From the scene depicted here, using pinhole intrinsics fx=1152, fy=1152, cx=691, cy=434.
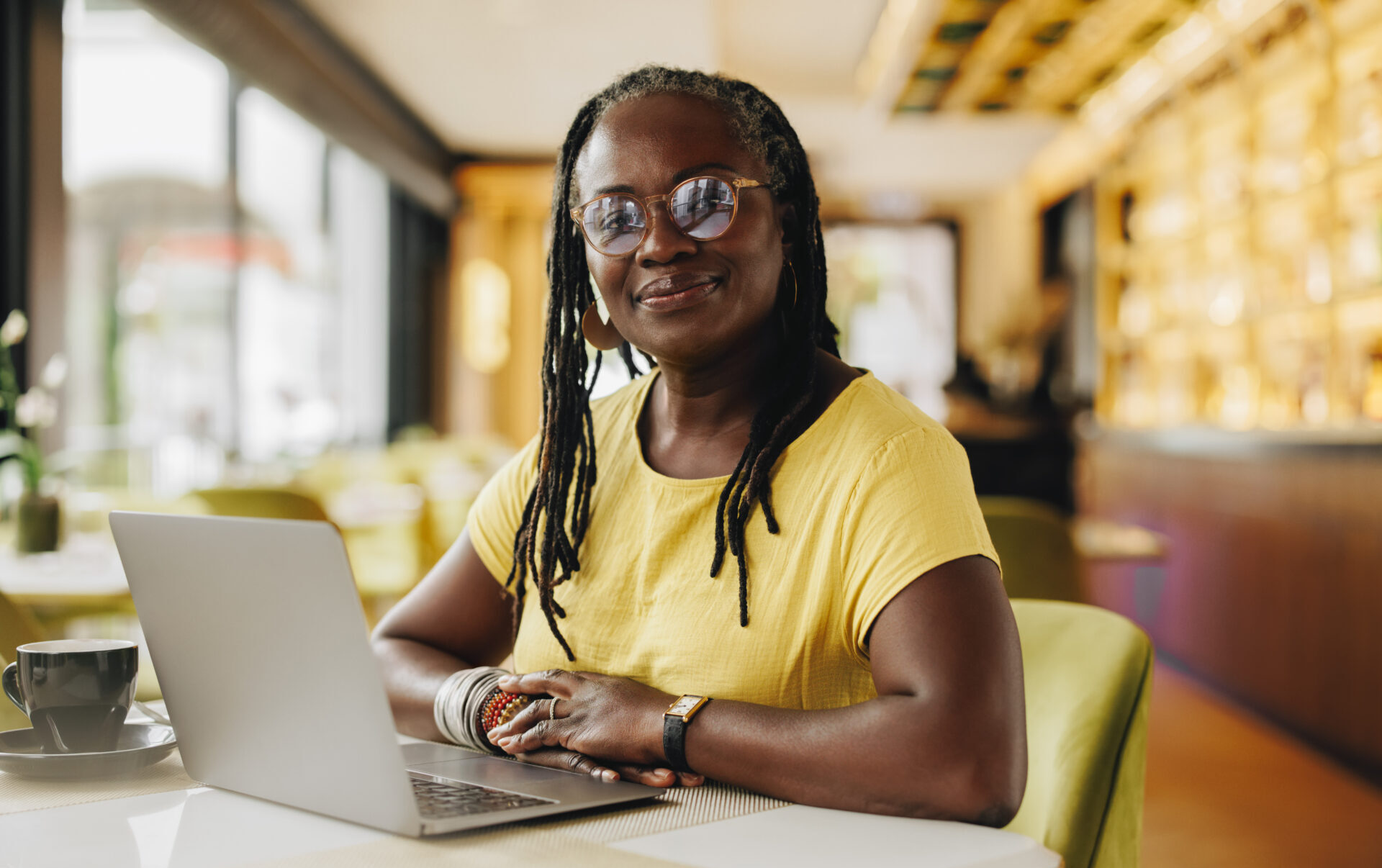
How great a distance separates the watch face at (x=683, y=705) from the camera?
0.97 metres

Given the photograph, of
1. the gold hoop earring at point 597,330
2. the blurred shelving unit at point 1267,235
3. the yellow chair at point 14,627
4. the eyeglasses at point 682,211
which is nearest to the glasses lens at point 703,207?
the eyeglasses at point 682,211

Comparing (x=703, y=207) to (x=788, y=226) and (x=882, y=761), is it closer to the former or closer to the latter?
(x=788, y=226)

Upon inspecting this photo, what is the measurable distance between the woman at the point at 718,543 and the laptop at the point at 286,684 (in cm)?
13

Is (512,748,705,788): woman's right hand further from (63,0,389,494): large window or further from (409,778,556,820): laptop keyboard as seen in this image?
(63,0,389,494): large window

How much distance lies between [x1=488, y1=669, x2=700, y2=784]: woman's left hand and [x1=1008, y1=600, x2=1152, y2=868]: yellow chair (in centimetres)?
39

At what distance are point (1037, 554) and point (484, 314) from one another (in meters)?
7.59

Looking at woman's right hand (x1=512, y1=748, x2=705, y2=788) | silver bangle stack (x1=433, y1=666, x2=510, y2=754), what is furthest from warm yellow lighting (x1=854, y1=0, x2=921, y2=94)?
woman's right hand (x1=512, y1=748, x2=705, y2=788)

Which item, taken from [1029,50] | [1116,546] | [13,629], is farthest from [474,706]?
[1029,50]

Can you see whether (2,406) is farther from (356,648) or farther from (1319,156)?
(1319,156)

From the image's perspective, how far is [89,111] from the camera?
4926 millimetres

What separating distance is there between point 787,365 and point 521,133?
26.0ft

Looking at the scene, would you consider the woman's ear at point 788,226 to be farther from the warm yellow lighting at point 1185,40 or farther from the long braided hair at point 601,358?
the warm yellow lighting at point 1185,40

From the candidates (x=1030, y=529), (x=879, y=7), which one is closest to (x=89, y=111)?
(x=879, y=7)

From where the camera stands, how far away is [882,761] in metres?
0.89
